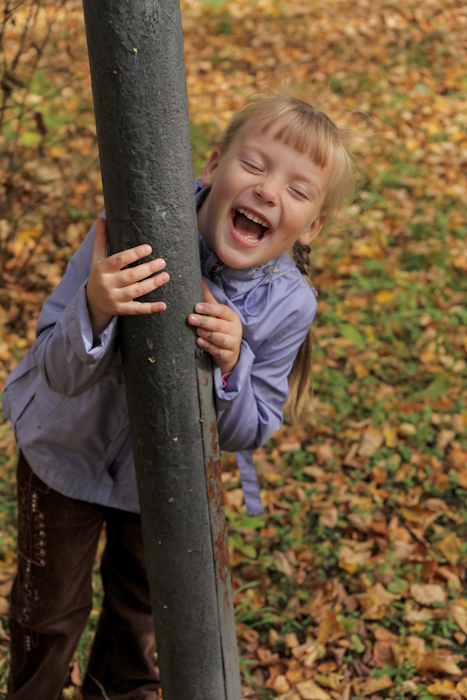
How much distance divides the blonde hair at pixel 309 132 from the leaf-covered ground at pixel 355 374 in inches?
10.6

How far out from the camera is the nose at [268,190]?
1.47 meters

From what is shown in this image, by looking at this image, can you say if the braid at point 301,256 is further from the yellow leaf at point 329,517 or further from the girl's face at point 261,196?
the yellow leaf at point 329,517

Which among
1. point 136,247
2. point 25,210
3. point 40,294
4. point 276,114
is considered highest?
point 276,114

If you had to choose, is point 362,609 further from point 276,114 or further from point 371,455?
point 276,114

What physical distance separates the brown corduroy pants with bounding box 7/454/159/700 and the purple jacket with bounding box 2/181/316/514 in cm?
10

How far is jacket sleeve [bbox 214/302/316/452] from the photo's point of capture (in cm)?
154

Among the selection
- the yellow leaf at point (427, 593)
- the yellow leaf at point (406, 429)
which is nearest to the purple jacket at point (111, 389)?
the yellow leaf at point (427, 593)

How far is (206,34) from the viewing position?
24.9ft

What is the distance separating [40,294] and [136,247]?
310cm

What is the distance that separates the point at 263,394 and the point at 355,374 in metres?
2.38

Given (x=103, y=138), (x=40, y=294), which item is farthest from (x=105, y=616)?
(x=40, y=294)

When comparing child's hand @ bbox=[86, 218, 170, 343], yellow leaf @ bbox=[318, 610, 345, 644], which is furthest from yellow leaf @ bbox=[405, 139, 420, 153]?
child's hand @ bbox=[86, 218, 170, 343]

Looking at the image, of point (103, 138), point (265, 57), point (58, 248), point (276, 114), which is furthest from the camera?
point (265, 57)

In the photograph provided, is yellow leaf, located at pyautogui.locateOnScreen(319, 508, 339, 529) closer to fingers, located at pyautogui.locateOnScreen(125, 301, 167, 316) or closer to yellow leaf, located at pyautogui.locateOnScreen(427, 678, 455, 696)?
yellow leaf, located at pyautogui.locateOnScreen(427, 678, 455, 696)
